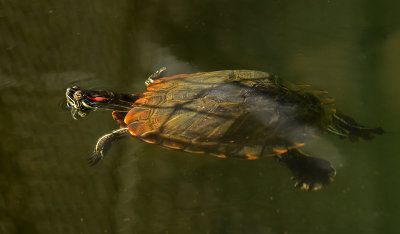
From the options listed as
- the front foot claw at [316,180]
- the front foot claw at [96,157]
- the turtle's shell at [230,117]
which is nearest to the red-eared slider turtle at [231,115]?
the turtle's shell at [230,117]

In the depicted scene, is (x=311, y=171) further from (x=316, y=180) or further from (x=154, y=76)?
(x=154, y=76)

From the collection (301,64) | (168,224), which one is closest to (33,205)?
(168,224)

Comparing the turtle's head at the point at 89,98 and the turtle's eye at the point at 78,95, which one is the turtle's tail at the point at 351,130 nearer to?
the turtle's head at the point at 89,98

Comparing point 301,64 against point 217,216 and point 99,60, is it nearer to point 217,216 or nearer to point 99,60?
point 217,216

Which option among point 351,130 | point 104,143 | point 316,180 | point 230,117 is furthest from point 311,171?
point 104,143

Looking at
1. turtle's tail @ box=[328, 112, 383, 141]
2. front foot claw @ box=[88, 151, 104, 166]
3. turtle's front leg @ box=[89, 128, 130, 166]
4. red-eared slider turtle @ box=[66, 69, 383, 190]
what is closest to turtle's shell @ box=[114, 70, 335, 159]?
red-eared slider turtle @ box=[66, 69, 383, 190]

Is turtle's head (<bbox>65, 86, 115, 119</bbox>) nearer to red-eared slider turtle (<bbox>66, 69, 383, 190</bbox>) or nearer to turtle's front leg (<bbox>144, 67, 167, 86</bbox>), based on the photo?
red-eared slider turtle (<bbox>66, 69, 383, 190</bbox>)
